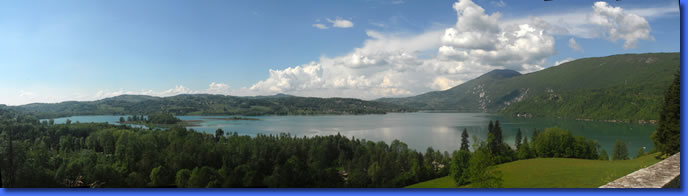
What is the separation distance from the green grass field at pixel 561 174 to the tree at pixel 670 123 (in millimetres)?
171

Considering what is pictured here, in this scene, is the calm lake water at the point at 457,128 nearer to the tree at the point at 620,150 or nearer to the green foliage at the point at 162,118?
the tree at the point at 620,150

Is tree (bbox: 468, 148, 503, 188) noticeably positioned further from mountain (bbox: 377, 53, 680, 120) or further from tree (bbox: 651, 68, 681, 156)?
tree (bbox: 651, 68, 681, 156)

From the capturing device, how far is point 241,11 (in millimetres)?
3654

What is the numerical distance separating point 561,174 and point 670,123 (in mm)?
1377

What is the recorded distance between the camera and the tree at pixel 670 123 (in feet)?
9.97

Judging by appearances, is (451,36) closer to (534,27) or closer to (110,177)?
(534,27)

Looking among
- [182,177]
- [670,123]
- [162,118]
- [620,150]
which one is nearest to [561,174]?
[670,123]

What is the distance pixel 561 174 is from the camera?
3.04 meters

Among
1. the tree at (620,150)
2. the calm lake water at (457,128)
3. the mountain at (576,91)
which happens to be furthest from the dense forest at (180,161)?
the tree at (620,150)

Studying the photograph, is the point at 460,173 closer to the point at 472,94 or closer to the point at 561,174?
the point at 561,174

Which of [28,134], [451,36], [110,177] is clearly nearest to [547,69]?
[451,36]

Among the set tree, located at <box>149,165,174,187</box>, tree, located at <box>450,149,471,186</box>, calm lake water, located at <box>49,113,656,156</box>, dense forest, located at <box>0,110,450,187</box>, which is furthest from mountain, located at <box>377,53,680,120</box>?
tree, located at <box>149,165,174,187</box>

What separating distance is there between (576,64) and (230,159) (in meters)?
4.73

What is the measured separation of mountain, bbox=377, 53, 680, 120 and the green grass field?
106 centimetres
